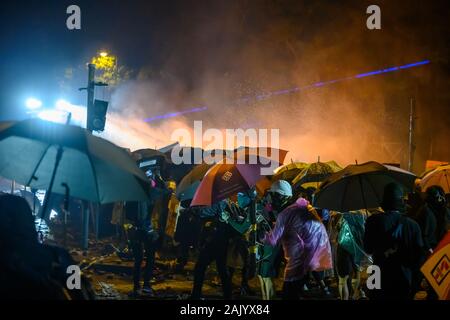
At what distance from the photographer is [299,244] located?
595 cm

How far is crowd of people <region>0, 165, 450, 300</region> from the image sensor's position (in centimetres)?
389

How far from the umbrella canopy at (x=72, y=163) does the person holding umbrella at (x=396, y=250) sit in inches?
103

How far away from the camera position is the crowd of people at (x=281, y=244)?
389 centimetres

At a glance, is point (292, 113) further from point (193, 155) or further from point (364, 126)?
point (193, 155)

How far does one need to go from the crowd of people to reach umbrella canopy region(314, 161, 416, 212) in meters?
0.25

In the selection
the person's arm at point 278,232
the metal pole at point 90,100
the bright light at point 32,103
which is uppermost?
the bright light at point 32,103

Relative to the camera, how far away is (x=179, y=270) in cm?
1017

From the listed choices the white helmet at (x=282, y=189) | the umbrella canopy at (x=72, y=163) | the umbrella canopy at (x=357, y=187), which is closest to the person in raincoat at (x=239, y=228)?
the white helmet at (x=282, y=189)

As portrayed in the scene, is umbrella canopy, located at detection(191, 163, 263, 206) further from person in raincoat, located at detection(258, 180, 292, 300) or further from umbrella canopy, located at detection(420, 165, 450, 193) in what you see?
umbrella canopy, located at detection(420, 165, 450, 193)

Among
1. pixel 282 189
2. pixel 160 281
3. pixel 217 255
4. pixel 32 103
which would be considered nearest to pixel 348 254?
pixel 282 189

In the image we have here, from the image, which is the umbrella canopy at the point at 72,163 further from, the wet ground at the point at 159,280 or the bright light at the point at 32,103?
the bright light at the point at 32,103

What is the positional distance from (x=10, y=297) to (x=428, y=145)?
89.8 feet

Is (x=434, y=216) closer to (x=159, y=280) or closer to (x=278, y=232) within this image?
(x=278, y=232)

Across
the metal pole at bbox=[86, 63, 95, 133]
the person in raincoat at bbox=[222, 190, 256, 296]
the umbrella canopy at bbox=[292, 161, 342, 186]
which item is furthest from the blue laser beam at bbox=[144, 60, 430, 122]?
the person in raincoat at bbox=[222, 190, 256, 296]
